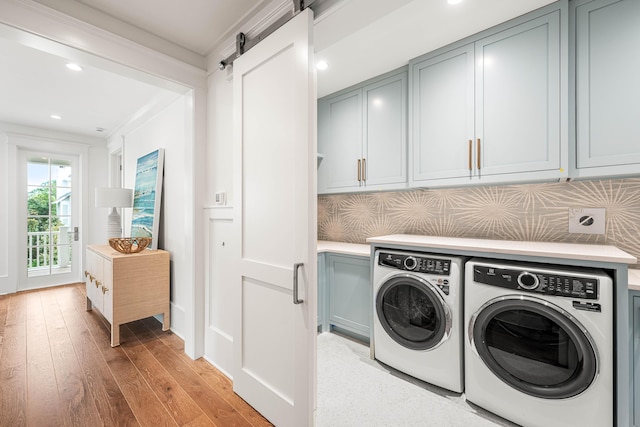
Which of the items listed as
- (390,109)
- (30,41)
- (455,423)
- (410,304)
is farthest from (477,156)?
(30,41)

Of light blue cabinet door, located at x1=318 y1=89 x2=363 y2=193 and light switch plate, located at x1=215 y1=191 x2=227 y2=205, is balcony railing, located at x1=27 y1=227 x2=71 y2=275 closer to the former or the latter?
light switch plate, located at x1=215 y1=191 x2=227 y2=205

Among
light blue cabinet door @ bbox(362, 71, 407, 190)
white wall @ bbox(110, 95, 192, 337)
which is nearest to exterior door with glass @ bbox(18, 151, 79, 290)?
white wall @ bbox(110, 95, 192, 337)

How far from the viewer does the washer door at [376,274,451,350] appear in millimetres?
1865

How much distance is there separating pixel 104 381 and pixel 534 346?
2798 mm

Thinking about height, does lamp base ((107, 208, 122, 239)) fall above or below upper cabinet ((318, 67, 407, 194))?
below

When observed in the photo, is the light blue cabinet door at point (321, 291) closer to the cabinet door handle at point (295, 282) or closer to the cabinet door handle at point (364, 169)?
the cabinet door handle at point (364, 169)

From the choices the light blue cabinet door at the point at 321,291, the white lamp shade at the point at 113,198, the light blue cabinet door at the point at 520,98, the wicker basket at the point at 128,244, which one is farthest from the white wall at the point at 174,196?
the light blue cabinet door at the point at 520,98

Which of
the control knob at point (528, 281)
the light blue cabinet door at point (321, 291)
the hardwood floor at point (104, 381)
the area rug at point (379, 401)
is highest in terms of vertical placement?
the control knob at point (528, 281)

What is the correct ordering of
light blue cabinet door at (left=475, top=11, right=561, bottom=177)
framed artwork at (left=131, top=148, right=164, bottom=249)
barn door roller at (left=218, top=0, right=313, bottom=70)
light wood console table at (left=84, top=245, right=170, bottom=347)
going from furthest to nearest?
framed artwork at (left=131, top=148, right=164, bottom=249) → light wood console table at (left=84, top=245, right=170, bottom=347) → light blue cabinet door at (left=475, top=11, right=561, bottom=177) → barn door roller at (left=218, top=0, right=313, bottom=70)

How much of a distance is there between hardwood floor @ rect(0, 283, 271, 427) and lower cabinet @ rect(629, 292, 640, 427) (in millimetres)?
1855

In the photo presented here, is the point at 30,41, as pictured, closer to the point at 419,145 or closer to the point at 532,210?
the point at 419,145

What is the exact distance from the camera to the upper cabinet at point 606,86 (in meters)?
1.52

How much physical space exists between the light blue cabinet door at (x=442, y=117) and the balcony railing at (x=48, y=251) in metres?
5.55

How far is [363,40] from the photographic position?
6.75 feet
